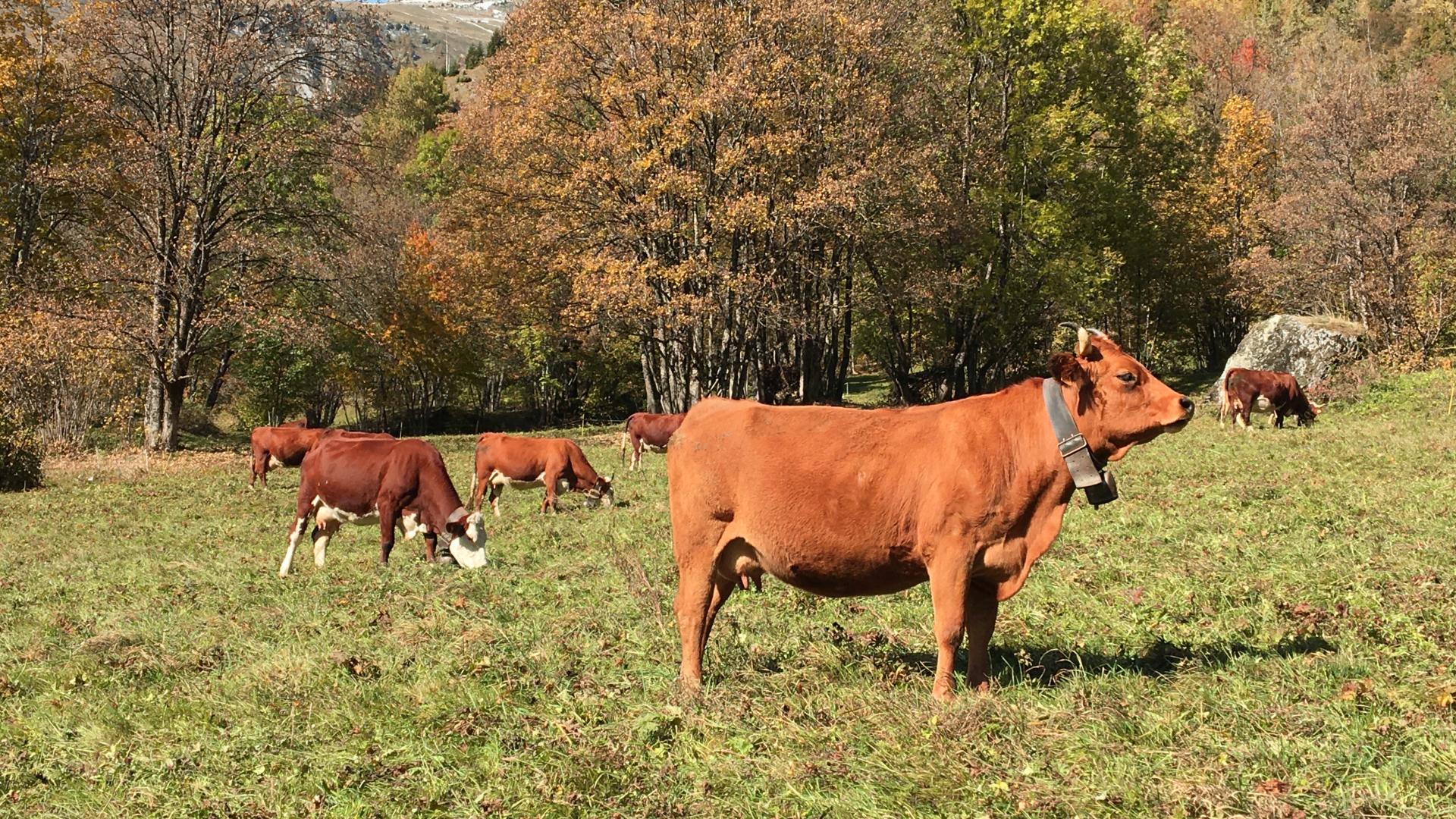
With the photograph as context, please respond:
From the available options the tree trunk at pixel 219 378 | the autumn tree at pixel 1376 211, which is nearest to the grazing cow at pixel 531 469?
the tree trunk at pixel 219 378

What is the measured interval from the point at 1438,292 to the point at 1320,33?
74.5 m

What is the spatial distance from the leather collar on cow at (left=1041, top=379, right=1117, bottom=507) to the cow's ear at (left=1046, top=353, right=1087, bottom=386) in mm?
132

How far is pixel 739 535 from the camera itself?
23.5 ft

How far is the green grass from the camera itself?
17.2 ft

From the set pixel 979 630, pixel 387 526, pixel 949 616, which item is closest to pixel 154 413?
pixel 387 526

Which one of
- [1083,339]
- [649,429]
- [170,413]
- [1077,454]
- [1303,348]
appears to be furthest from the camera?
[1303,348]

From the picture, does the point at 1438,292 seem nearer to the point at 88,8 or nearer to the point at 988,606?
the point at 988,606

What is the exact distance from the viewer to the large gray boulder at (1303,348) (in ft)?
111

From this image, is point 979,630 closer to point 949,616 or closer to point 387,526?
point 949,616

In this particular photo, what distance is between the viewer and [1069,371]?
6898 mm

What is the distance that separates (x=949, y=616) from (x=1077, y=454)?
1.33 m

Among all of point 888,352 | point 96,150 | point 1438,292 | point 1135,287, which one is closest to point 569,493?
point 96,150

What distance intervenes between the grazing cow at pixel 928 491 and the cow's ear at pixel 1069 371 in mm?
11

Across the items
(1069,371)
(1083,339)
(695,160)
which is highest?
(695,160)
